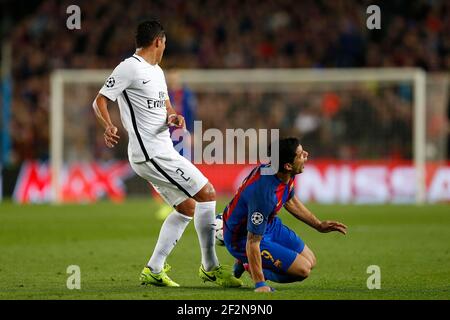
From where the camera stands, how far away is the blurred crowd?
70.2ft

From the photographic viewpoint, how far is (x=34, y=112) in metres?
23.5

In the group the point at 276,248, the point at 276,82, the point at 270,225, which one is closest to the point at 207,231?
the point at 270,225

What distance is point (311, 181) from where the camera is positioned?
67.3ft

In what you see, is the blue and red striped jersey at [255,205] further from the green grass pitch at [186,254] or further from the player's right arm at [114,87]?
the player's right arm at [114,87]

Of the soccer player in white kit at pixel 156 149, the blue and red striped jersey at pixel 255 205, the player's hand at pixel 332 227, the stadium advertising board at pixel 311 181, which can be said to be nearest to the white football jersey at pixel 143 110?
the soccer player in white kit at pixel 156 149

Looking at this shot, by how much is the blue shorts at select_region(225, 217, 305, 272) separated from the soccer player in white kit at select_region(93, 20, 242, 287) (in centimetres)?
25

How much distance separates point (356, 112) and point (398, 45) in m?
2.90

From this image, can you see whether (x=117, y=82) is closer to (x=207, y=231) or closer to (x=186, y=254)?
(x=207, y=231)

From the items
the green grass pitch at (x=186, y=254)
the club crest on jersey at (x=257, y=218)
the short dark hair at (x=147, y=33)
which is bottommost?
the green grass pitch at (x=186, y=254)

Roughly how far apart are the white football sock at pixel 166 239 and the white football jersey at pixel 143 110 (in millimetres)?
590

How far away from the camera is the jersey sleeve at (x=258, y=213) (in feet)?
25.0

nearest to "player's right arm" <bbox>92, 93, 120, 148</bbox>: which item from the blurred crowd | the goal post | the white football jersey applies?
the white football jersey

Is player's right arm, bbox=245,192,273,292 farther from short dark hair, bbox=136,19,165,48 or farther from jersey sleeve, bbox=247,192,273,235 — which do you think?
short dark hair, bbox=136,19,165,48
